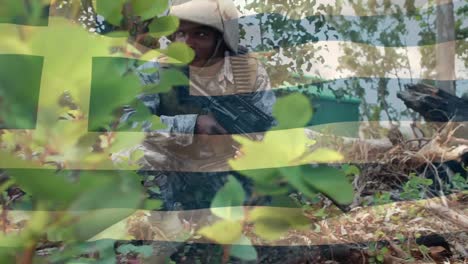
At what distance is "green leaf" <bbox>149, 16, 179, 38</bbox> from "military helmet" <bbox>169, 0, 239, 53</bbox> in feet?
0.44

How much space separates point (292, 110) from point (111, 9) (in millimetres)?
97

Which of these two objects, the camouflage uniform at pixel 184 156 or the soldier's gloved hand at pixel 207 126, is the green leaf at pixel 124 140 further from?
the soldier's gloved hand at pixel 207 126

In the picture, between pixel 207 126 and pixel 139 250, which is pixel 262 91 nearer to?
pixel 207 126

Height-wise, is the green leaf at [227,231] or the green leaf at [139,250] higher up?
the green leaf at [227,231]

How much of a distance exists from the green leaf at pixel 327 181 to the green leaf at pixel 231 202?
27 mm

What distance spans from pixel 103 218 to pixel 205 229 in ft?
0.19

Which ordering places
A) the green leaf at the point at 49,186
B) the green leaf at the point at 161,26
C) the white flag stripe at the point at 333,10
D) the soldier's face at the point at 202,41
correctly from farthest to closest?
the soldier's face at the point at 202,41 < the white flag stripe at the point at 333,10 < the green leaf at the point at 161,26 < the green leaf at the point at 49,186

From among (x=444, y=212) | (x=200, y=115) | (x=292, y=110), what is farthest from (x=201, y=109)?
(x=444, y=212)

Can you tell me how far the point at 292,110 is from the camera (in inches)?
8.3

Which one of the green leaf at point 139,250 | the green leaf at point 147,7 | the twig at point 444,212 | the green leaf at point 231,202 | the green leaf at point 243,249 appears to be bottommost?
the twig at point 444,212

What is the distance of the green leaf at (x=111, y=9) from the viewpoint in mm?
236

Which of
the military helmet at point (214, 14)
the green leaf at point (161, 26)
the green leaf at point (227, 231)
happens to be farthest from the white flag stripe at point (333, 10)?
the green leaf at point (227, 231)

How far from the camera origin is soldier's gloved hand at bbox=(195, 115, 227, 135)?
44 centimetres

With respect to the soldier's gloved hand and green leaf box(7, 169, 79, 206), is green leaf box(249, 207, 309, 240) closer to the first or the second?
green leaf box(7, 169, 79, 206)
